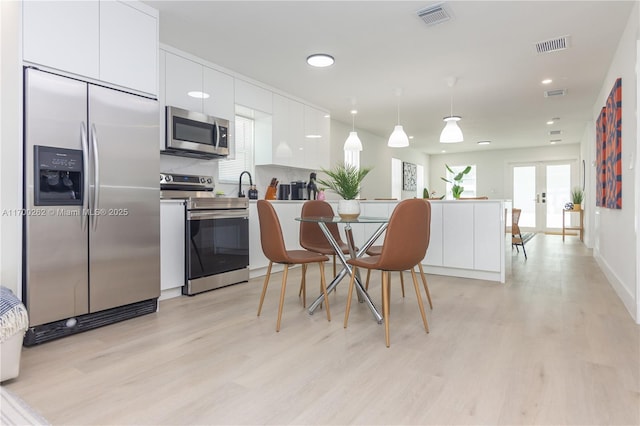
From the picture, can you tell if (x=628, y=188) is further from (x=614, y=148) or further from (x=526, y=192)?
(x=526, y=192)

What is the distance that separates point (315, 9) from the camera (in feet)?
9.62

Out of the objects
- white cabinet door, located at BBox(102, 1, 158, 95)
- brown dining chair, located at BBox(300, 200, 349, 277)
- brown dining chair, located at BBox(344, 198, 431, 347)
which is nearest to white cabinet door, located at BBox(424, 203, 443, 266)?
brown dining chair, located at BBox(300, 200, 349, 277)

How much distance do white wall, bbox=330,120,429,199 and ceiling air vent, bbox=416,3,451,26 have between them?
3808mm

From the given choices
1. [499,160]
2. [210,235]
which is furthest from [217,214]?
[499,160]

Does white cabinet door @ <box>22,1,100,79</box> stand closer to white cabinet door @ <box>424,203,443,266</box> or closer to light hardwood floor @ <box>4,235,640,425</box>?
light hardwood floor @ <box>4,235,640,425</box>

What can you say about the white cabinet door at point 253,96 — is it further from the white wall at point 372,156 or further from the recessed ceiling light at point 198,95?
the white wall at point 372,156

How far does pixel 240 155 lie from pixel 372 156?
155 inches

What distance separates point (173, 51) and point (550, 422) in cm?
396

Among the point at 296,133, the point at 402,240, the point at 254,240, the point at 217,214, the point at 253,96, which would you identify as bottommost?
the point at 254,240

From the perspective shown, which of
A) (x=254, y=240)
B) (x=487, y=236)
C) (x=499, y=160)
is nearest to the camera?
(x=487, y=236)

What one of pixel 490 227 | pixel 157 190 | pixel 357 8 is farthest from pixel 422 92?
pixel 157 190

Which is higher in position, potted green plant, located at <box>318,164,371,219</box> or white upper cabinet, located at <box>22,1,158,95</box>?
white upper cabinet, located at <box>22,1,158,95</box>

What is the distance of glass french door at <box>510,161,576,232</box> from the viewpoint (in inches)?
394

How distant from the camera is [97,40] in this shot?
101 inches
